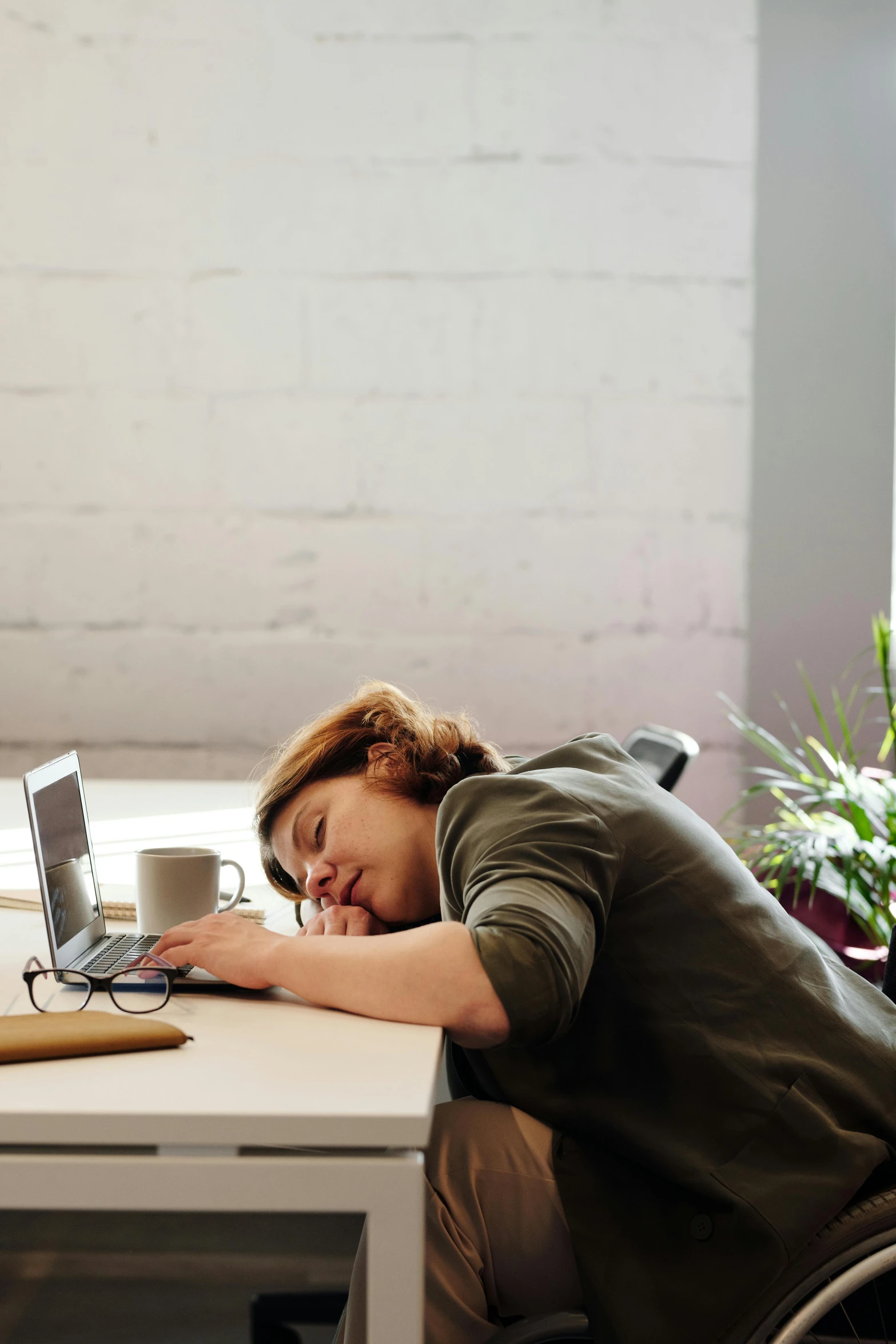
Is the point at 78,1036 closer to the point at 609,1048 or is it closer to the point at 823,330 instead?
the point at 609,1048

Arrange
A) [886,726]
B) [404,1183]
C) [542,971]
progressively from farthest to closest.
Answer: [886,726] → [542,971] → [404,1183]

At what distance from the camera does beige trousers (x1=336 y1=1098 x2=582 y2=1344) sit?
41.9 inches

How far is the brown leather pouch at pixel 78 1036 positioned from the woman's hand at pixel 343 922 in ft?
0.94

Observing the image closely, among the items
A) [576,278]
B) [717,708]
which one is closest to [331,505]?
[576,278]

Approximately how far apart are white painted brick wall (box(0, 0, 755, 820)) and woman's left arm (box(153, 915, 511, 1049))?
2089 mm

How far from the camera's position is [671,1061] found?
3.35 ft

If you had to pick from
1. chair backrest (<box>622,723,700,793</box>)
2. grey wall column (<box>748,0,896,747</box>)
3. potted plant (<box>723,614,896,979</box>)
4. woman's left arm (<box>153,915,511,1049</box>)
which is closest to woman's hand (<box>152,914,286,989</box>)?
woman's left arm (<box>153,915,511,1049</box>)

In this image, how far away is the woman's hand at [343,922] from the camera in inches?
46.2

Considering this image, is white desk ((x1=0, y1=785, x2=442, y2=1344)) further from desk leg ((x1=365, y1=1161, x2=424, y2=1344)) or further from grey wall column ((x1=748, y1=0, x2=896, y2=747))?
grey wall column ((x1=748, y1=0, x2=896, y2=747))

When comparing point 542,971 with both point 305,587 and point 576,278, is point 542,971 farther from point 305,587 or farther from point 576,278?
point 576,278

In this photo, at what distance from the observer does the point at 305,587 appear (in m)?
3.10

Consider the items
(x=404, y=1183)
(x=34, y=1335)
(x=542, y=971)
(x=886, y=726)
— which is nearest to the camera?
(x=404, y=1183)

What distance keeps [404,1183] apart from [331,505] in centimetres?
248

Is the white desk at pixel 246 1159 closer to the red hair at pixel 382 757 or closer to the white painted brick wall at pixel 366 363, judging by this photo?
the red hair at pixel 382 757
